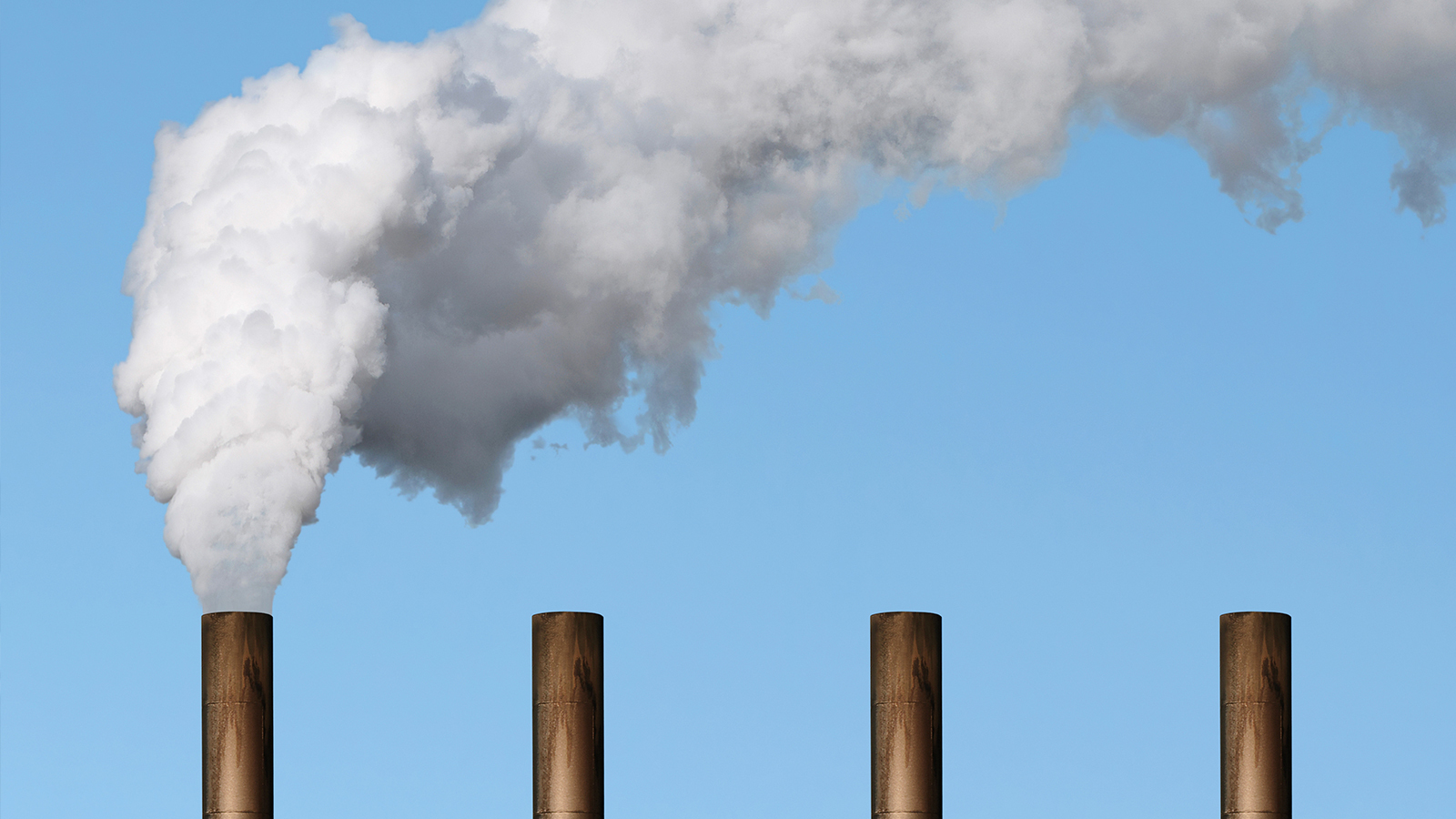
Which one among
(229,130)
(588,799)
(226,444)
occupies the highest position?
(229,130)

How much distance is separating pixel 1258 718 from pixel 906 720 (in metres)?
3.87

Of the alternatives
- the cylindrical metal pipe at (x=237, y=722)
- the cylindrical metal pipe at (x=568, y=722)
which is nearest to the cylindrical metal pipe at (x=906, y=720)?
the cylindrical metal pipe at (x=568, y=722)

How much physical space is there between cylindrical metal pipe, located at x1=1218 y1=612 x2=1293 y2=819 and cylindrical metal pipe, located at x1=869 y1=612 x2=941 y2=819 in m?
3.26

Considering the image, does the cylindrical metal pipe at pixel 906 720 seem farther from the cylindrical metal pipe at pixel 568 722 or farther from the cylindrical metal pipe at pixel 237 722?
the cylindrical metal pipe at pixel 237 722

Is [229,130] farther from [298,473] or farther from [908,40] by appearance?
[908,40]

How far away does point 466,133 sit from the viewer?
38.2 m

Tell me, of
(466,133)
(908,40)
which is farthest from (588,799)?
(908,40)

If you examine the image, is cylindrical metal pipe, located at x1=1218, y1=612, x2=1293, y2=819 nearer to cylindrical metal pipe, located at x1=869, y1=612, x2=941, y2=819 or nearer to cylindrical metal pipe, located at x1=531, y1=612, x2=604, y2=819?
cylindrical metal pipe, located at x1=869, y1=612, x2=941, y2=819

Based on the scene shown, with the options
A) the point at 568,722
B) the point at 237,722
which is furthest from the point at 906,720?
the point at 237,722

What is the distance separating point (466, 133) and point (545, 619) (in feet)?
28.0

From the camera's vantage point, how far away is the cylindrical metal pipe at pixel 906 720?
32312mm

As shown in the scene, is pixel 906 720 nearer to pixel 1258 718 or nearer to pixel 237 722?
pixel 1258 718

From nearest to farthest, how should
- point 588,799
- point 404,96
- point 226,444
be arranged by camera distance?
point 588,799, point 226,444, point 404,96

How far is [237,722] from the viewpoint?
31609 millimetres
